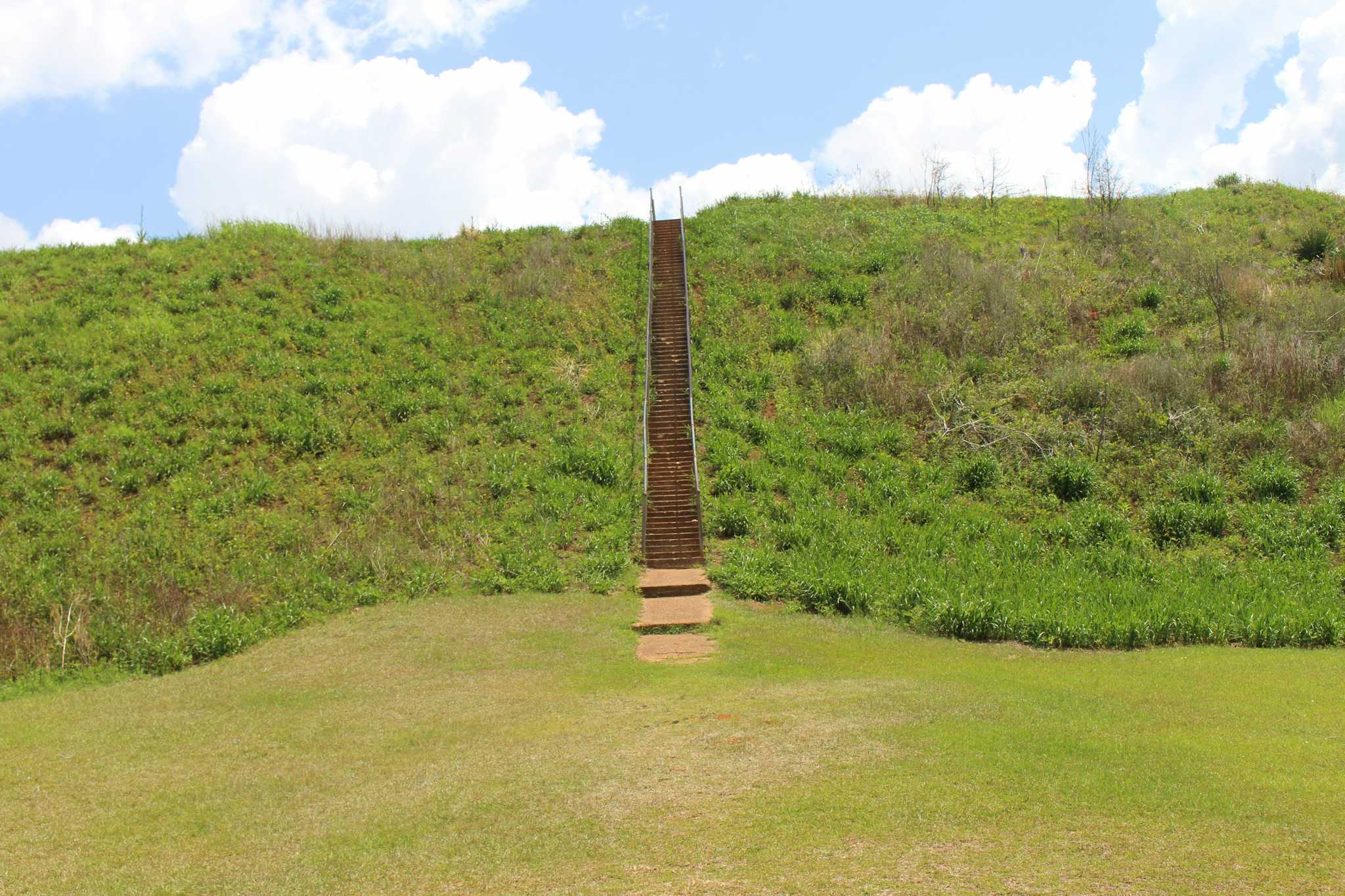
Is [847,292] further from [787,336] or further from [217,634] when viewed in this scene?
[217,634]

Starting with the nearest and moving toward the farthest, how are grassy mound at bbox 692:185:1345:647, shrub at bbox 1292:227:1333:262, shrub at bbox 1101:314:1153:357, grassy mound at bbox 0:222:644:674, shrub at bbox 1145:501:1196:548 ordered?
grassy mound at bbox 692:185:1345:647
grassy mound at bbox 0:222:644:674
shrub at bbox 1145:501:1196:548
shrub at bbox 1101:314:1153:357
shrub at bbox 1292:227:1333:262

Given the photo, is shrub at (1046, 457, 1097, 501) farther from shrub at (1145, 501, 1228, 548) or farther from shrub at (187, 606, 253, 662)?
shrub at (187, 606, 253, 662)

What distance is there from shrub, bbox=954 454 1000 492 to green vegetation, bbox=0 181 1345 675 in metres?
0.07

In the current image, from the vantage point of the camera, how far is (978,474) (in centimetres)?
1681

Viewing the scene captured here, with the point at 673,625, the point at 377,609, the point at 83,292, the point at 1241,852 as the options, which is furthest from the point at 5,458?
the point at 1241,852

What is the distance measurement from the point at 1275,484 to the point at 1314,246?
40.5 ft

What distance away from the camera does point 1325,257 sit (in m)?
23.9

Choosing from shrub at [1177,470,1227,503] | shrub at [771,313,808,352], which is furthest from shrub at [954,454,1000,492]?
shrub at [771,313,808,352]

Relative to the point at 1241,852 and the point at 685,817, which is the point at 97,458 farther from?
the point at 1241,852

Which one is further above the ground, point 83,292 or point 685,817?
point 83,292

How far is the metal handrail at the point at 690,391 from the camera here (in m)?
15.9

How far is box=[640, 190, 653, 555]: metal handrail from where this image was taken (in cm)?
1580

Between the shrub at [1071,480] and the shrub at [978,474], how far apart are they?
0.91 meters

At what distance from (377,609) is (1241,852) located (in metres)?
11.0
